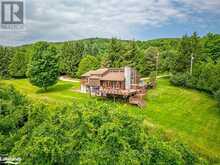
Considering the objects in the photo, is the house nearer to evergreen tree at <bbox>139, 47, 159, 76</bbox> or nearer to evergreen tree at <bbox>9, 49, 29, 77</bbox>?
evergreen tree at <bbox>139, 47, 159, 76</bbox>

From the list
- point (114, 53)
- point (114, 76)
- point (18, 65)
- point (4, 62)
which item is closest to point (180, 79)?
point (114, 76)

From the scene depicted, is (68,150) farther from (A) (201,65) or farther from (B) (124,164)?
(A) (201,65)

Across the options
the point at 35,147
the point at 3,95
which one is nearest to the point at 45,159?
the point at 35,147

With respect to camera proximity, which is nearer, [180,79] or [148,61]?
[180,79]

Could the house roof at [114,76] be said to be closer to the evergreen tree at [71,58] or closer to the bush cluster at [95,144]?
the evergreen tree at [71,58]

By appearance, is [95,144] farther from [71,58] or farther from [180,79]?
[71,58]

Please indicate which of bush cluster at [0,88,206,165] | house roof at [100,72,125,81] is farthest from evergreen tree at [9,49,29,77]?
bush cluster at [0,88,206,165]
